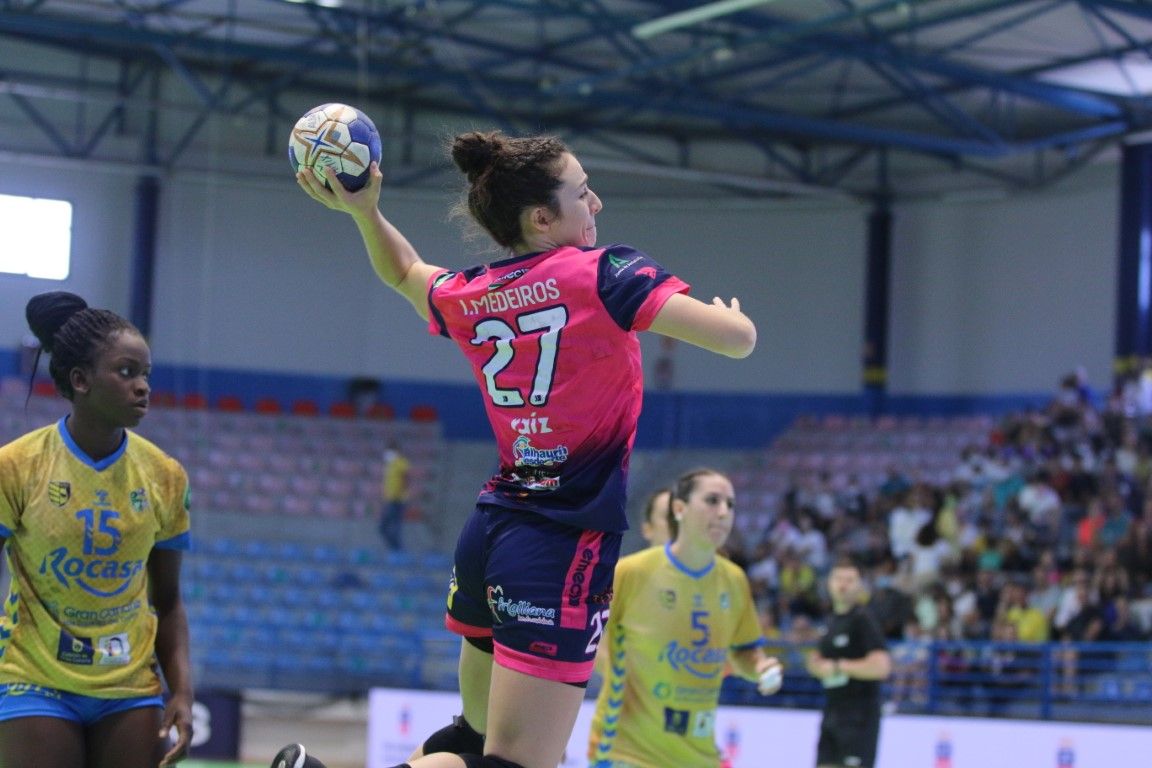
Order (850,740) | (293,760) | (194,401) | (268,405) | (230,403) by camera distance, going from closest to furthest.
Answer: (293,760) < (850,740) < (194,401) < (230,403) < (268,405)

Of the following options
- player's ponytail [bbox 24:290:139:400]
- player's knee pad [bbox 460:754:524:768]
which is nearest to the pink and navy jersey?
player's knee pad [bbox 460:754:524:768]

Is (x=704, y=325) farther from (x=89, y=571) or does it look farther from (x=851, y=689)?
(x=851, y=689)

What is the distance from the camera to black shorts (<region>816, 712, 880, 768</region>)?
23.6 ft

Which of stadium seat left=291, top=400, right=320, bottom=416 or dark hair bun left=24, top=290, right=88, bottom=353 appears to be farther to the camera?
stadium seat left=291, top=400, right=320, bottom=416

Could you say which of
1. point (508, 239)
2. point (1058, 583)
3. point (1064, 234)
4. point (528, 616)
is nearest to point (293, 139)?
point (508, 239)

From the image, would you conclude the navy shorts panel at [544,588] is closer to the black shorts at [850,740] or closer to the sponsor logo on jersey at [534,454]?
the sponsor logo on jersey at [534,454]

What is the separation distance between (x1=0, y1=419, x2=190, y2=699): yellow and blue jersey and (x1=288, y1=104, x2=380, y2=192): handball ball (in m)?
0.96

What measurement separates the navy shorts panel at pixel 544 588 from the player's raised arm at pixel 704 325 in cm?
47

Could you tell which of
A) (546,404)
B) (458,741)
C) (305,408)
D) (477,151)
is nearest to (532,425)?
(546,404)

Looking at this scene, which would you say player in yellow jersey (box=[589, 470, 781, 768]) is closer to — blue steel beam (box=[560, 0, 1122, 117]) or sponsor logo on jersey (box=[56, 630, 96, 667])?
sponsor logo on jersey (box=[56, 630, 96, 667])

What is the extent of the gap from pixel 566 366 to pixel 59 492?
1.35m

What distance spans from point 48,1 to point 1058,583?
11.2 meters

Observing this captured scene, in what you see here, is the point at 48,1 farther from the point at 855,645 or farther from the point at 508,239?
the point at 508,239

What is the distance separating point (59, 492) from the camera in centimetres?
352
